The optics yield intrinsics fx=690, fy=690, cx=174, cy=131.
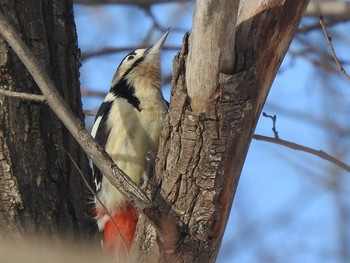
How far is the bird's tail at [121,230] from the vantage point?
3033 millimetres

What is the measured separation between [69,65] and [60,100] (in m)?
0.84

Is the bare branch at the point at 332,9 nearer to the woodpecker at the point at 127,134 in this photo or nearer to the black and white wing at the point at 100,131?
the woodpecker at the point at 127,134

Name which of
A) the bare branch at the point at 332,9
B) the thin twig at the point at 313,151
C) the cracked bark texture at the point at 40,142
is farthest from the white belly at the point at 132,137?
the bare branch at the point at 332,9

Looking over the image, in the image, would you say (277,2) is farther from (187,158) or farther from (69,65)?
(69,65)

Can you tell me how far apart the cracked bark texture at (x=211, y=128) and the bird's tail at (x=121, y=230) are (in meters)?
0.83

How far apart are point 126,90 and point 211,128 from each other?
4.21ft

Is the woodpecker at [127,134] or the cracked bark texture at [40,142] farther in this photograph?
the woodpecker at [127,134]

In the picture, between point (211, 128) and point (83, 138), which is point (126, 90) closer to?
point (83, 138)

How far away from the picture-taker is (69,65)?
294cm

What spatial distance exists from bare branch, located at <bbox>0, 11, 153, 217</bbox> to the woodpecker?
826 millimetres

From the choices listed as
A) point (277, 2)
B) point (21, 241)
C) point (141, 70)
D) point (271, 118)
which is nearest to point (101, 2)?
point (141, 70)

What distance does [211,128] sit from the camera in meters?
2.04

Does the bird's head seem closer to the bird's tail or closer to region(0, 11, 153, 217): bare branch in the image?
the bird's tail

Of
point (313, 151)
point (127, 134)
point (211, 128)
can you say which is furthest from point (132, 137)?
point (211, 128)
